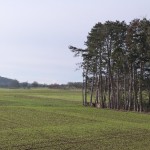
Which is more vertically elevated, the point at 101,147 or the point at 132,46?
the point at 132,46

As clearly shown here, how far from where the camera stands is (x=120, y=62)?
67.6 meters

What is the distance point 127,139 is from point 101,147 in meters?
4.23

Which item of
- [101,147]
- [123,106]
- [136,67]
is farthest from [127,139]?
[123,106]

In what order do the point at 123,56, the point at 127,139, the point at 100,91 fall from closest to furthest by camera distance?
the point at 127,139 → the point at 123,56 → the point at 100,91

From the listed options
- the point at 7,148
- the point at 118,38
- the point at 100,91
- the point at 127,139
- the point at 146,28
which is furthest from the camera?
the point at 100,91

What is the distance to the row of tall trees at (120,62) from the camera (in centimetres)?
6059

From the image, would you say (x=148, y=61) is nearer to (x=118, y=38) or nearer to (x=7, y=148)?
(x=118, y=38)

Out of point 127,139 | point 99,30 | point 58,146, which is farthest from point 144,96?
point 58,146

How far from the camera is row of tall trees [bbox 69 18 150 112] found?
60594 mm

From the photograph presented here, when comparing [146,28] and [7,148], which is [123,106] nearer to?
[146,28]

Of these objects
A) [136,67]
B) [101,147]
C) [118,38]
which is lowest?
[101,147]

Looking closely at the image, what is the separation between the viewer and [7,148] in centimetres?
2233

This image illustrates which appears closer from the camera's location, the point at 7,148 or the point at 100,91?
the point at 7,148

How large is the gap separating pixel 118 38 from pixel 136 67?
6.64m
